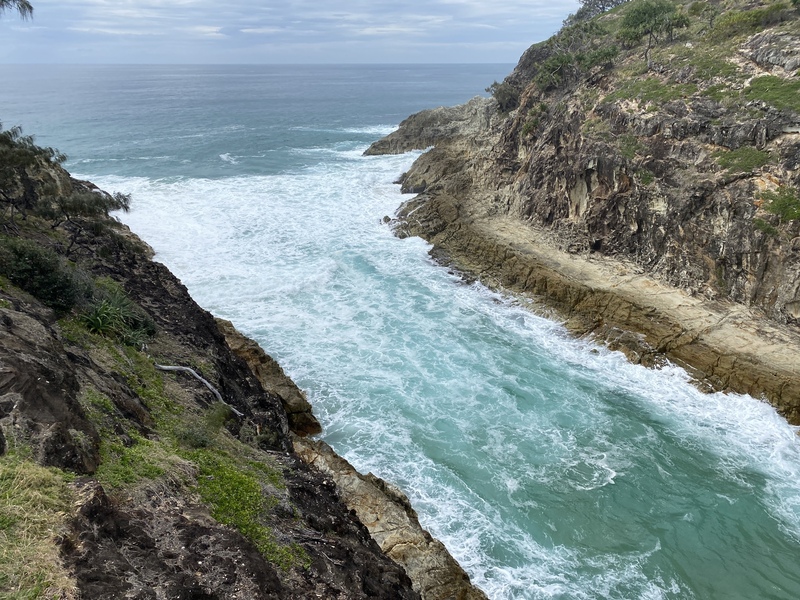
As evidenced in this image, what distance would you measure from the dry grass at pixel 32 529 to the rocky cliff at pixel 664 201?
72.4 feet

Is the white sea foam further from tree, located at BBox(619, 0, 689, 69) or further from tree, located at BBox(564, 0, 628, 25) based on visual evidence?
tree, located at BBox(564, 0, 628, 25)

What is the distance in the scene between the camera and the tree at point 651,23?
34.9 m

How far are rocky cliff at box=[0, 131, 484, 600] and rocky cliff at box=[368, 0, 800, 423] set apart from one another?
15.7 metres

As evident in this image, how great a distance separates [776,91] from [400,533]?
27.2 metres

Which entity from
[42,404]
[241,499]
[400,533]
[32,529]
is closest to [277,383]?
[400,533]

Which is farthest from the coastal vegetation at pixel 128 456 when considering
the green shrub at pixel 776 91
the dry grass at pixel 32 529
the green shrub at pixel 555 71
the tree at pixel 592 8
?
the tree at pixel 592 8

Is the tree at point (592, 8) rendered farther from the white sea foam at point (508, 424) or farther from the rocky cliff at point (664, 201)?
the white sea foam at point (508, 424)

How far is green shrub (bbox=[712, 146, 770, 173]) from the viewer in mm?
23812

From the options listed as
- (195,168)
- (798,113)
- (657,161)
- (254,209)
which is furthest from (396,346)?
(195,168)

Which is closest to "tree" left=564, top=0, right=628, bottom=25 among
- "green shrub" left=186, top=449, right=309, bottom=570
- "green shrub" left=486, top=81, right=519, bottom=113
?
"green shrub" left=486, top=81, right=519, bottom=113

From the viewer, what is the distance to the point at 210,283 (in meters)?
30.1

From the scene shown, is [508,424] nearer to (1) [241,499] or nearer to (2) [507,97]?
(1) [241,499]

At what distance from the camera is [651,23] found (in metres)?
36.5

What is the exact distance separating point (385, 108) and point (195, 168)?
65788 millimetres
